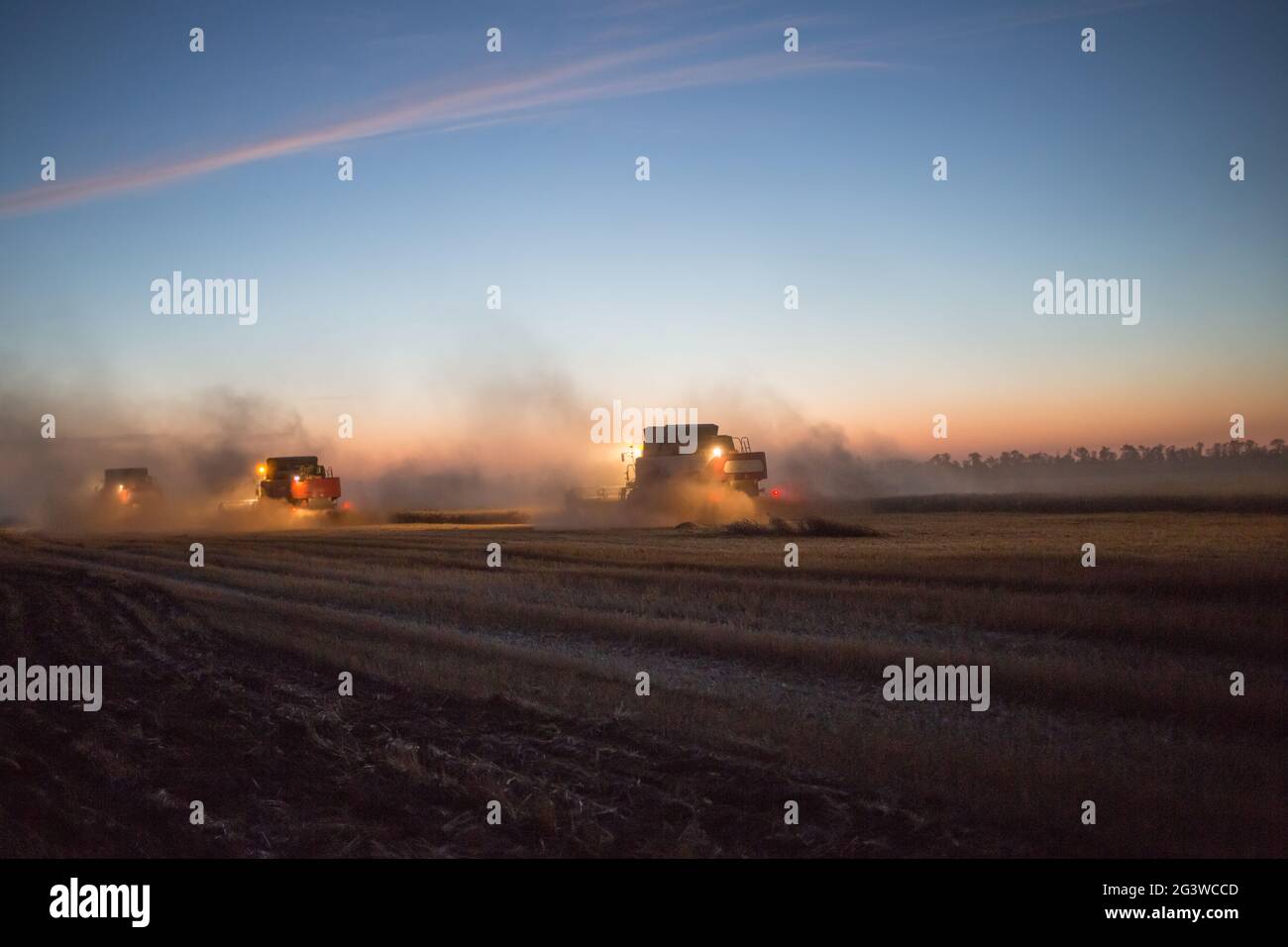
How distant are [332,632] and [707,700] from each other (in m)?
8.51

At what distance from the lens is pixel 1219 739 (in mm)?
9547

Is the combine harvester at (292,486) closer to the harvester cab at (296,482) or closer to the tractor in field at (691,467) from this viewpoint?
the harvester cab at (296,482)

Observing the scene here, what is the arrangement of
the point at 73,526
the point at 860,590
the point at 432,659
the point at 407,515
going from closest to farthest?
the point at 432,659 < the point at 860,590 < the point at 73,526 < the point at 407,515

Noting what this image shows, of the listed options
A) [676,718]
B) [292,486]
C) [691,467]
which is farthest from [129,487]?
[676,718]

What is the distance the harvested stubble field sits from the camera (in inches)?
307

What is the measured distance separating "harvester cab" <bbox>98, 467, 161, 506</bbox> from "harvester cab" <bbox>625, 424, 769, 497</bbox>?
30.3 metres

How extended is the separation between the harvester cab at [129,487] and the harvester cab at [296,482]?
8.04 metres

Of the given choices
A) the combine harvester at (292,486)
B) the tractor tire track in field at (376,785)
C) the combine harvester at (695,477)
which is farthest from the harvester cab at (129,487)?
the tractor tire track in field at (376,785)

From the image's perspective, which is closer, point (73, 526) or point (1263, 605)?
point (1263, 605)

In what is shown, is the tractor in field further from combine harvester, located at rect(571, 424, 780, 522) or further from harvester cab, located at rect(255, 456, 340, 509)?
harvester cab, located at rect(255, 456, 340, 509)

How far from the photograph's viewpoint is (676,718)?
1090 centimetres

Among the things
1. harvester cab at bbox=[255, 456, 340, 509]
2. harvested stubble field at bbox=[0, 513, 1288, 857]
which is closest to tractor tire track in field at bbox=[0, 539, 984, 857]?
harvested stubble field at bbox=[0, 513, 1288, 857]

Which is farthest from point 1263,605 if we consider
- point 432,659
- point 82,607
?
point 82,607
